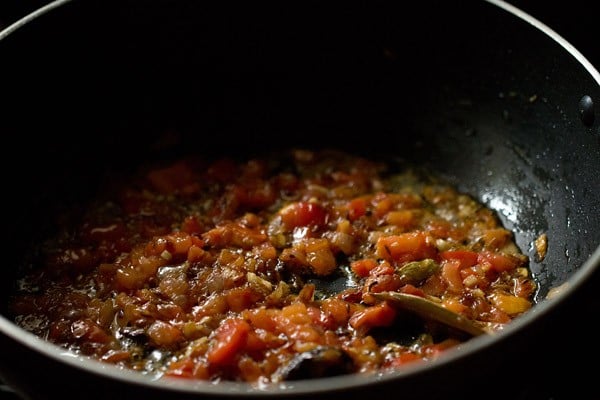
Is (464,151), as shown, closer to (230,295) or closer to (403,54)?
(403,54)

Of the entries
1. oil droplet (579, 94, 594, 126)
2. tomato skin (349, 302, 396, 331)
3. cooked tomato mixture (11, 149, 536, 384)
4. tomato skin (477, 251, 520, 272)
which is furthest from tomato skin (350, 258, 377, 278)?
oil droplet (579, 94, 594, 126)

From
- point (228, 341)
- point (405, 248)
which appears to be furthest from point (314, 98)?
point (228, 341)

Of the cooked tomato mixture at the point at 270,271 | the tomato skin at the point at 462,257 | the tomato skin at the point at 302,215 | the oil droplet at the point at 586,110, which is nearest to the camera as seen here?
the cooked tomato mixture at the point at 270,271

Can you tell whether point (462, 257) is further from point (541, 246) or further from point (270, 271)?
point (270, 271)

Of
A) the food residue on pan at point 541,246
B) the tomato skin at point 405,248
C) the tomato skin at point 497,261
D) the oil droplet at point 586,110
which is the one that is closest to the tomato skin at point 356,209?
the tomato skin at point 405,248

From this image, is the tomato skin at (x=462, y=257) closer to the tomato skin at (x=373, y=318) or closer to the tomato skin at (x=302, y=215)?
the tomato skin at (x=373, y=318)
